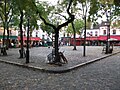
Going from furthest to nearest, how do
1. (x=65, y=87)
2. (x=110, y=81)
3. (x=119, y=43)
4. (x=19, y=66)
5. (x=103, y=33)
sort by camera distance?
1. (x=103, y=33)
2. (x=119, y=43)
3. (x=19, y=66)
4. (x=110, y=81)
5. (x=65, y=87)

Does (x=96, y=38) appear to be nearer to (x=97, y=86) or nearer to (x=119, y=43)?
(x=119, y=43)

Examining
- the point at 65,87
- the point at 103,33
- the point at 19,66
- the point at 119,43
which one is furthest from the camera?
the point at 103,33

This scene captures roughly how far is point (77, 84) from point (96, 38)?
238 feet

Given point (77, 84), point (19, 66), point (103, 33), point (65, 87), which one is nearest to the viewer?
point (65, 87)

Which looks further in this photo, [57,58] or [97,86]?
[57,58]

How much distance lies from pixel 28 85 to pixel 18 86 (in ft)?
1.27

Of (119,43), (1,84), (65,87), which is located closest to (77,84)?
(65,87)

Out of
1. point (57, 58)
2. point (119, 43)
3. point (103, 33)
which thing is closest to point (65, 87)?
point (57, 58)

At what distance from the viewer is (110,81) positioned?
908cm

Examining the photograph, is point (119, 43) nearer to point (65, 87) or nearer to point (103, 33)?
point (103, 33)

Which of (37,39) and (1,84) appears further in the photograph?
(37,39)

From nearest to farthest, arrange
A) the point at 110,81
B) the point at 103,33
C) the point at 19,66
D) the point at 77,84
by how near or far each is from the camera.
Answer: the point at 77,84 → the point at 110,81 → the point at 19,66 → the point at 103,33

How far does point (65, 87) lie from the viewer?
7.96 metres

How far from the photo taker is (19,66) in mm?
14344
